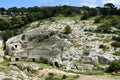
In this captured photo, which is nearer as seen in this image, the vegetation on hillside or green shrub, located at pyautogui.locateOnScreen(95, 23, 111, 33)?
green shrub, located at pyautogui.locateOnScreen(95, 23, 111, 33)

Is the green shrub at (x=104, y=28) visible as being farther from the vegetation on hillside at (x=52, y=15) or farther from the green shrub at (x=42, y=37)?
the green shrub at (x=42, y=37)

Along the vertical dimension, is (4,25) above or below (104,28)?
above

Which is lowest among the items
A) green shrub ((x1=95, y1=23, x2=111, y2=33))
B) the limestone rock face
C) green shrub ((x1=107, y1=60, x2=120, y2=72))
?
green shrub ((x1=107, y1=60, x2=120, y2=72))

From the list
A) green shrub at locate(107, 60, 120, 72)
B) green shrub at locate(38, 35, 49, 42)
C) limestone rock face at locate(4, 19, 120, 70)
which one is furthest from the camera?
green shrub at locate(38, 35, 49, 42)

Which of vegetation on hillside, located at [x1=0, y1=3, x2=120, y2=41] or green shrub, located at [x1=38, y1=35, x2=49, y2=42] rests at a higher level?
vegetation on hillside, located at [x1=0, y1=3, x2=120, y2=41]

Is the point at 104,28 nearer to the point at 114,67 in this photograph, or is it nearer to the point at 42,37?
the point at 42,37

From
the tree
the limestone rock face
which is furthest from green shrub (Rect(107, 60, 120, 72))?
the tree

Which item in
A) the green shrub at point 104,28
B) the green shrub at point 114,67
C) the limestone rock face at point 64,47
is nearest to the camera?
the green shrub at point 114,67

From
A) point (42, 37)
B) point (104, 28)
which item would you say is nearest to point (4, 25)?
point (42, 37)

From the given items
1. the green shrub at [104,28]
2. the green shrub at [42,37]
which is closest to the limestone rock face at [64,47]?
the green shrub at [42,37]

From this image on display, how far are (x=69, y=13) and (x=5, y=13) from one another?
1830 inches

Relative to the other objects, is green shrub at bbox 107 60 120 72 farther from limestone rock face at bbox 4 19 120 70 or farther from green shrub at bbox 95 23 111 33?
green shrub at bbox 95 23 111 33

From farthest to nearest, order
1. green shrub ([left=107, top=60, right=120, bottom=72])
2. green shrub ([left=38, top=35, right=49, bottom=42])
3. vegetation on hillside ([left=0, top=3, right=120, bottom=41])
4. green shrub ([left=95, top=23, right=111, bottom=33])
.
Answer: vegetation on hillside ([left=0, top=3, right=120, bottom=41]) → green shrub ([left=38, top=35, right=49, bottom=42]) → green shrub ([left=95, top=23, right=111, bottom=33]) → green shrub ([left=107, top=60, right=120, bottom=72])

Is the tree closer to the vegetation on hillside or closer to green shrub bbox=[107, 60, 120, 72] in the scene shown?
the vegetation on hillside
